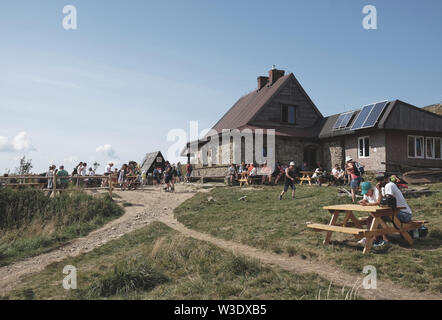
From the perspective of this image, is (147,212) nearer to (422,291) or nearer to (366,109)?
(422,291)

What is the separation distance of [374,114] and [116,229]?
1702cm

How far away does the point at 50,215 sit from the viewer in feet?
49.6

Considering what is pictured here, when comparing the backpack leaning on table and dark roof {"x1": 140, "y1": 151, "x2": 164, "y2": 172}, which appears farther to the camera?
dark roof {"x1": 140, "y1": 151, "x2": 164, "y2": 172}

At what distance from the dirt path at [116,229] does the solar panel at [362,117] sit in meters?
11.3

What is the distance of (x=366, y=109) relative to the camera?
2283 centimetres

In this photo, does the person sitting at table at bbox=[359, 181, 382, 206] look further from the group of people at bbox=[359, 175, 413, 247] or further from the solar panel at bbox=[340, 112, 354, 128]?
the solar panel at bbox=[340, 112, 354, 128]

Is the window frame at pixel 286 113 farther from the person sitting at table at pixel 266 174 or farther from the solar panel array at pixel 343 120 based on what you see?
the person sitting at table at pixel 266 174

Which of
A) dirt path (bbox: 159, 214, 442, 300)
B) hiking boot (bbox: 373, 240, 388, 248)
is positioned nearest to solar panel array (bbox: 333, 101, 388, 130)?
hiking boot (bbox: 373, 240, 388, 248)

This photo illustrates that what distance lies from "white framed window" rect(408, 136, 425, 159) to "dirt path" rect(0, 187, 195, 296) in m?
14.1

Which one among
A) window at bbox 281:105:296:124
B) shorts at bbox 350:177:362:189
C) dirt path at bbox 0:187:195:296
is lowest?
dirt path at bbox 0:187:195:296

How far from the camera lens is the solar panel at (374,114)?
2109 cm

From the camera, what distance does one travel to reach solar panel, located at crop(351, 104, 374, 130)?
2203cm

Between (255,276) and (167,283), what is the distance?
1.59 metres
